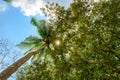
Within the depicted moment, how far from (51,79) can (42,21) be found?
9.42 m

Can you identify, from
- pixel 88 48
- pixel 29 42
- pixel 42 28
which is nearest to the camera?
pixel 88 48

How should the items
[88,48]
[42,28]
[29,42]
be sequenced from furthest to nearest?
1. [29,42]
2. [42,28]
3. [88,48]

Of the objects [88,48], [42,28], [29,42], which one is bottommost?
[88,48]

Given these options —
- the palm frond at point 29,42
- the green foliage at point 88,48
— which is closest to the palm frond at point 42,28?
the palm frond at point 29,42

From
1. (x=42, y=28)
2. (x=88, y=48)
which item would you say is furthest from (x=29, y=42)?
(x=88, y=48)

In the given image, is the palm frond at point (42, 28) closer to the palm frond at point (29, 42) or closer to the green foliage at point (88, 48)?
the palm frond at point (29, 42)

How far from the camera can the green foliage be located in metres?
16.2

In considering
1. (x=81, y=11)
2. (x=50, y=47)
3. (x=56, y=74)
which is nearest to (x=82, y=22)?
(x=81, y=11)

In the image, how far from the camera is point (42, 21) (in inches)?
974

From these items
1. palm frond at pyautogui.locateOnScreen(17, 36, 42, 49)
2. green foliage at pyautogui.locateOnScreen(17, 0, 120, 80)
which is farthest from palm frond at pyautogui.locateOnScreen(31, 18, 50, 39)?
green foliage at pyautogui.locateOnScreen(17, 0, 120, 80)

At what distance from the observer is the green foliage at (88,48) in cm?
1623

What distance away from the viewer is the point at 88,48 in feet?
56.0

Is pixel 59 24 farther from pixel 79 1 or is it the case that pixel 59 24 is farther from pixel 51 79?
pixel 51 79

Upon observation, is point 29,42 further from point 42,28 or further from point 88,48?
point 88,48
